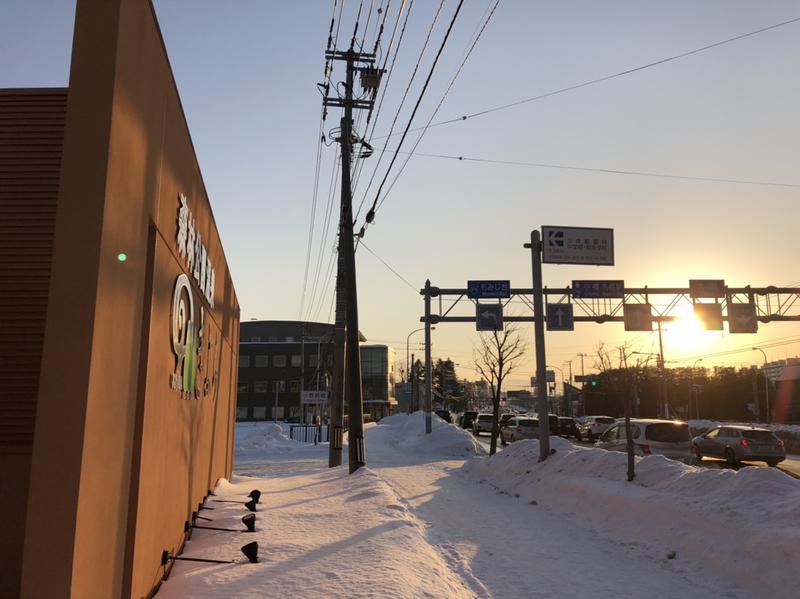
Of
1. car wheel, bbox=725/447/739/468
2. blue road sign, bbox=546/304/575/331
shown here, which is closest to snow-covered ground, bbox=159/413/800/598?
blue road sign, bbox=546/304/575/331

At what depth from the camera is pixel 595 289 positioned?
30.6 meters

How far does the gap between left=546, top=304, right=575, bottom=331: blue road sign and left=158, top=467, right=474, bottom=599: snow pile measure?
53.3 feet

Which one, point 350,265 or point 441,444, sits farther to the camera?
point 441,444

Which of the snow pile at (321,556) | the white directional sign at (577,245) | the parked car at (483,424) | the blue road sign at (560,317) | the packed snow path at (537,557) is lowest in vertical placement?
the packed snow path at (537,557)

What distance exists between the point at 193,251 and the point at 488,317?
74.9ft

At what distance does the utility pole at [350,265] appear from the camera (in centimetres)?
1703

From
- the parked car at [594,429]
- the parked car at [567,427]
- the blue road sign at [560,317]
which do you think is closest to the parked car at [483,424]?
the parked car at [567,427]

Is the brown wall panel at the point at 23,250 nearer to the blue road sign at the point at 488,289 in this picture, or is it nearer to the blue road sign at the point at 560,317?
the blue road sign at the point at 560,317

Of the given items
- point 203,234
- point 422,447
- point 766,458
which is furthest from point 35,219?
point 422,447

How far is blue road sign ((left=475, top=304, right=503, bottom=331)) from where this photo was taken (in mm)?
29391

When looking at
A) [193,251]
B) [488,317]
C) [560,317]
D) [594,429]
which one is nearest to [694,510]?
[193,251]

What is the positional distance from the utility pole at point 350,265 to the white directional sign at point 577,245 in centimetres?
600

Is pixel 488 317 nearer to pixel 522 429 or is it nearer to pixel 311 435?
pixel 522 429

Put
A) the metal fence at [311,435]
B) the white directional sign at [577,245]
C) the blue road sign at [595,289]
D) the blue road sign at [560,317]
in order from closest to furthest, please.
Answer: the white directional sign at [577,245] → the blue road sign at [560,317] → the blue road sign at [595,289] → the metal fence at [311,435]
